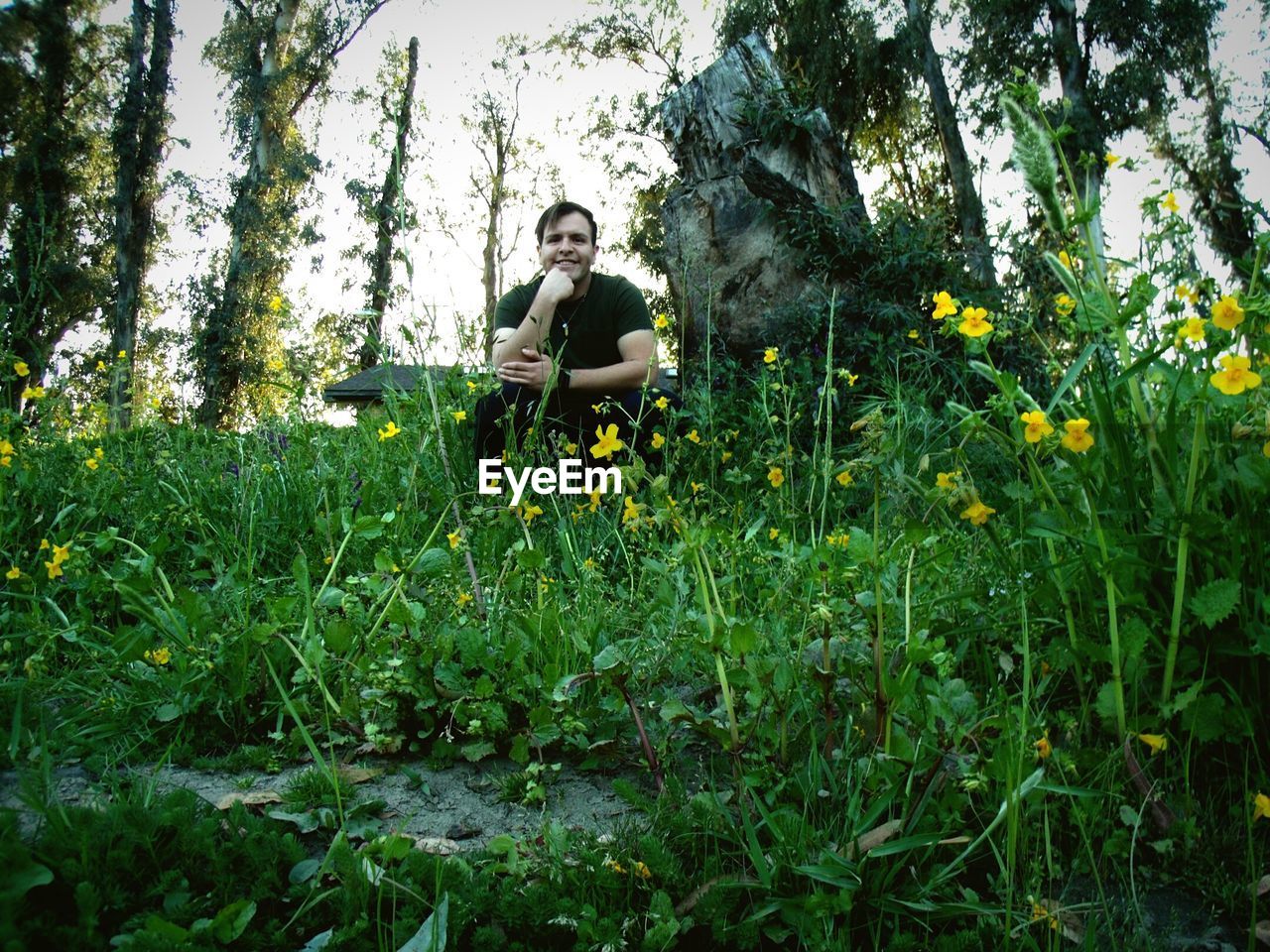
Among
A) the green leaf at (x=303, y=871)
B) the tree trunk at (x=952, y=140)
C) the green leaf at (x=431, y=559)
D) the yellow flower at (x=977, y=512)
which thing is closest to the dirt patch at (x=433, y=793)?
the green leaf at (x=303, y=871)

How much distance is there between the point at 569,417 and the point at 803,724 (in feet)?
8.68

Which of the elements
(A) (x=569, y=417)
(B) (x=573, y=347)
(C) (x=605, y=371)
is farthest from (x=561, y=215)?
(A) (x=569, y=417)

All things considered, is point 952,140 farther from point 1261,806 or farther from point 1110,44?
point 1261,806

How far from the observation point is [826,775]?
128cm

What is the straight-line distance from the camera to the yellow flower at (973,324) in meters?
1.28

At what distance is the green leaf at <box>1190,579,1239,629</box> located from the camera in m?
1.20

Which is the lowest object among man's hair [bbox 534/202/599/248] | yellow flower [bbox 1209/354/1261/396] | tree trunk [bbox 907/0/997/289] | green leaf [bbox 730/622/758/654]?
green leaf [bbox 730/622/758/654]

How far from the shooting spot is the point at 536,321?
12.0ft

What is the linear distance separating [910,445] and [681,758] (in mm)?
2857

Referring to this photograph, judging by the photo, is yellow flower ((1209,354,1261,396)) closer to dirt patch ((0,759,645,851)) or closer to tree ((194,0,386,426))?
dirt patch ((0,759,645,851))

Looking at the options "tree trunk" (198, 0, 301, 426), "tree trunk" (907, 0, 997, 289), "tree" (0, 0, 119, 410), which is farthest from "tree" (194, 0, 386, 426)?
"tree trunk" (907, 0, 997, 289)

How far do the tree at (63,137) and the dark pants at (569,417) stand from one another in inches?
226

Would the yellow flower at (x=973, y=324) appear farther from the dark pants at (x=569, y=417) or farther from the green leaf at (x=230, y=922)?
the dark pants at (x=569, y=417)

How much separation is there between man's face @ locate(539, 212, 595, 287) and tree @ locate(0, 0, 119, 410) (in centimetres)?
526
